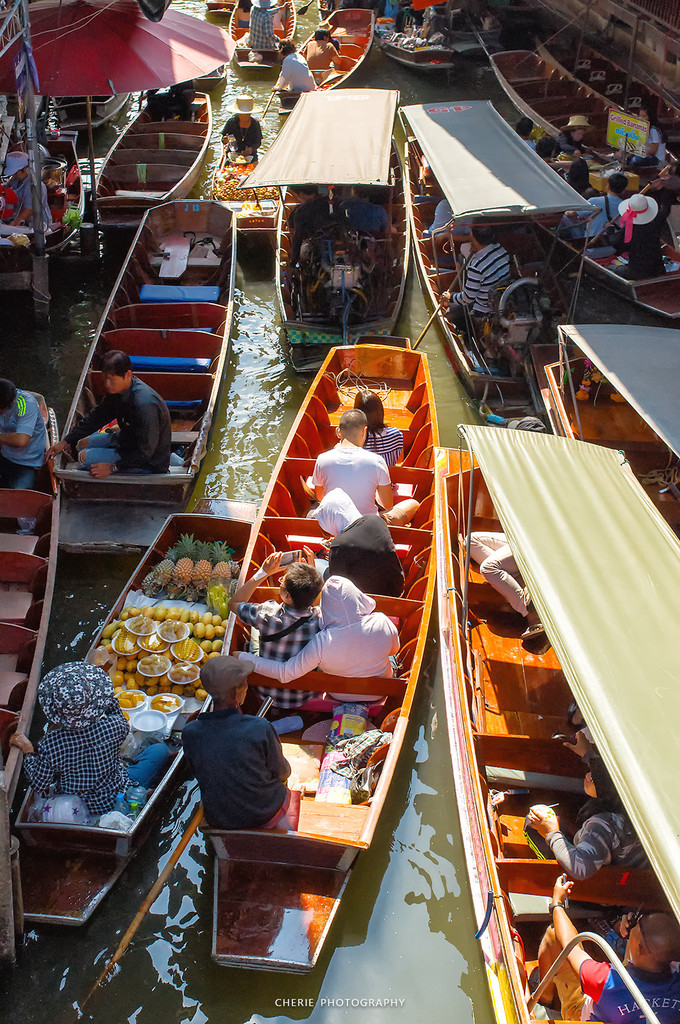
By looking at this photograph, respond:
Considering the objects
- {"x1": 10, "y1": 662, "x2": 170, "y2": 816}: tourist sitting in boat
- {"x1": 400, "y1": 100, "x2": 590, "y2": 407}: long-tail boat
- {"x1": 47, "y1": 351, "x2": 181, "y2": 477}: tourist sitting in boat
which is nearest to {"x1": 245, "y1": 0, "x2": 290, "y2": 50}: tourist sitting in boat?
{"x1": 400, "y1": 100, "x2": 590, "y2": 407}: long-tail boat

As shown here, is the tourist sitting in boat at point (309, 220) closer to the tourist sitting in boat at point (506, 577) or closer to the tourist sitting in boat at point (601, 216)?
the tourist sitting in boat at point (601, 216)

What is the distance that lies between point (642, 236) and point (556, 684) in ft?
23.1

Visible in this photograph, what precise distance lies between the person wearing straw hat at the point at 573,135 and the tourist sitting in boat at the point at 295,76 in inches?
210

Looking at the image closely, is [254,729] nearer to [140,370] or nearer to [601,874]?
[601,874]

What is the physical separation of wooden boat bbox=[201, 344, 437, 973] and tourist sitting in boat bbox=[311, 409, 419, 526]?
14.2 inches

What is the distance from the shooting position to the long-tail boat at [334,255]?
32.3 feet

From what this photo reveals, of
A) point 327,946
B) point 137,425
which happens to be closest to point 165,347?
point 137,425

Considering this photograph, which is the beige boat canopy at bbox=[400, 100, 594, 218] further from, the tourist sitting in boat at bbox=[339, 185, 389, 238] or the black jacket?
the black jacket

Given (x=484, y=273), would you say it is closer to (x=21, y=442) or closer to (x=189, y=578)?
(x=189, y=578)

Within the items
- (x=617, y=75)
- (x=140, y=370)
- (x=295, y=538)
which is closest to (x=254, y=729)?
(x=295, y=538)

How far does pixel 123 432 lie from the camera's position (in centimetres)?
755

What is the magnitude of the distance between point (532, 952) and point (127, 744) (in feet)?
9.11

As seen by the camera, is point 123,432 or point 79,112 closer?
point 123,432

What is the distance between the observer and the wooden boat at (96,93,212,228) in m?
12.5
